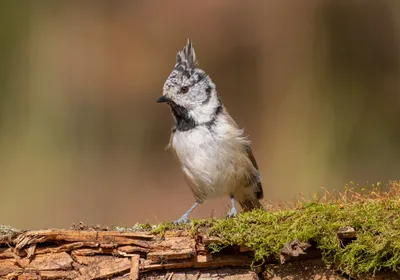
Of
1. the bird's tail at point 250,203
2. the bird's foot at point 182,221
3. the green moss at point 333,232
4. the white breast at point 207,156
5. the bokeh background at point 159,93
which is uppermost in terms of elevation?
the bokeh background at point 159,93

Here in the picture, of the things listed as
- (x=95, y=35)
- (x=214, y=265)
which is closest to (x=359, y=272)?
(x=214, y=265)

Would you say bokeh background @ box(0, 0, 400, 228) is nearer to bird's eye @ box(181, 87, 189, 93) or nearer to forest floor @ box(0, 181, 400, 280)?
bird's eye @ box(181, 87, 189, 93)

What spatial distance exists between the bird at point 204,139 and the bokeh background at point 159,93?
13.0ft

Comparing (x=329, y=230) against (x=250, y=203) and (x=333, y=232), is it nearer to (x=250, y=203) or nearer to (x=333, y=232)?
(x=333, y=232)

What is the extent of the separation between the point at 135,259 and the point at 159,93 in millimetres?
6740

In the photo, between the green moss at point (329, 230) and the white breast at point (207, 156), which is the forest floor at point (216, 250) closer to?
the green moss at point (329, 230)

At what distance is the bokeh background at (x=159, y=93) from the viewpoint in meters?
9.07

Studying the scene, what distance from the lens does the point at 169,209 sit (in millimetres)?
9008

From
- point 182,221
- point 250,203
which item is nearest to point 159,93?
point 250,203

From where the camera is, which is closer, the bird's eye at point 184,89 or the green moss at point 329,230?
the green moss at point 329,230

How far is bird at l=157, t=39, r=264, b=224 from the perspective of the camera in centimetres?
446

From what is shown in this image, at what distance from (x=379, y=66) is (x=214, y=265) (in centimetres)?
778

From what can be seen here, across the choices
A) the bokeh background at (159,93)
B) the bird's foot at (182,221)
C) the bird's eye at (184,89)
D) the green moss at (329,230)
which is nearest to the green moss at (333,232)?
the green moss at (329,230)

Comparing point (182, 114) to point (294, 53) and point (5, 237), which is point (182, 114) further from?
point (294, 53)
